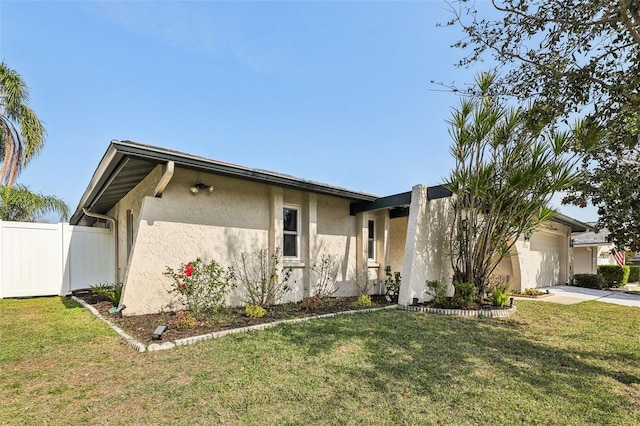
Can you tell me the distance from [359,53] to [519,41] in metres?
6.54

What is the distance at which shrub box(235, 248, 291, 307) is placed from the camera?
898 centimetres

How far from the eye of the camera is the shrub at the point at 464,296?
30.7 feet

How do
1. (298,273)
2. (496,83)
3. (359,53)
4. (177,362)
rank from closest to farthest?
(177,362) → (496,83) → (298,273) → (359,53)

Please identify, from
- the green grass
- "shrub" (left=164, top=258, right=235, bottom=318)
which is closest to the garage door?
the green grass

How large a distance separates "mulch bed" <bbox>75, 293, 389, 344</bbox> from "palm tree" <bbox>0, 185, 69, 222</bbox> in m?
14.1

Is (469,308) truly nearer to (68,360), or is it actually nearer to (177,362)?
(177,362)

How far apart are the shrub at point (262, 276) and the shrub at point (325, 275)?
1.39m

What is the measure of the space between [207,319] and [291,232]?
389 cm

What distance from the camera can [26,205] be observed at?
2033cm

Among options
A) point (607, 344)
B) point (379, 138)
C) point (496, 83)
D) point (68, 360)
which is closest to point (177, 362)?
point (68, 360)

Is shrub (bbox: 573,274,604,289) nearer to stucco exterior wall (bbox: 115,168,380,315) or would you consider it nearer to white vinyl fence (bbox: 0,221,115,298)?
stucco exterior wall (bbox: 115,168,380,315)

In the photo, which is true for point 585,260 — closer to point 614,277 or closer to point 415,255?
point 614,277

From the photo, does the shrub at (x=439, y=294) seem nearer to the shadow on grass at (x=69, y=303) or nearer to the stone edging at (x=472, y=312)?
the stone edging at (x=472, y=312)

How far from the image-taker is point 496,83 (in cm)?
645
